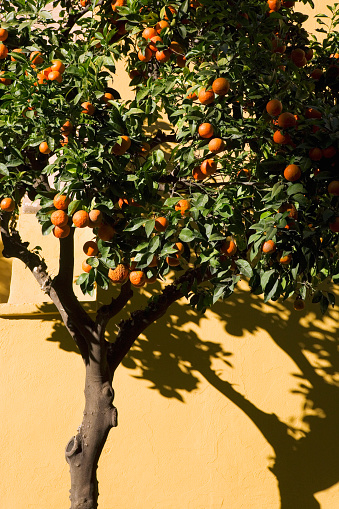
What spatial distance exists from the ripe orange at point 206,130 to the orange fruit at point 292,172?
1.43 ft

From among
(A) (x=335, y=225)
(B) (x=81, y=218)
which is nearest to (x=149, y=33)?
(B) (x=81, y=218)

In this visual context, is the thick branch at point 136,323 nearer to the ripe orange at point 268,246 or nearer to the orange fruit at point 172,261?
the orange fruit at point 172,261

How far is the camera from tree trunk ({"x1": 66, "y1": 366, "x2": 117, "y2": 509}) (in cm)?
395

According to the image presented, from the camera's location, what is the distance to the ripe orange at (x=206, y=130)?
3.28 m

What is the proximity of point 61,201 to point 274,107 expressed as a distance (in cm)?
115

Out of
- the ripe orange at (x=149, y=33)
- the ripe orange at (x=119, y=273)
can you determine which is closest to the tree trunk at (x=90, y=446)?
the ripe orange at (x=119, y=273)

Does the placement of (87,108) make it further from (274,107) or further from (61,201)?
(274,107)

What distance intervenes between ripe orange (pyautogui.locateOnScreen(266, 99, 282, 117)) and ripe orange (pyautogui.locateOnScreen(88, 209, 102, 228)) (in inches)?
38.7

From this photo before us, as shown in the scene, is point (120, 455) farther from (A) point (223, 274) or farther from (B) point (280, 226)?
(B) point (280, 226)

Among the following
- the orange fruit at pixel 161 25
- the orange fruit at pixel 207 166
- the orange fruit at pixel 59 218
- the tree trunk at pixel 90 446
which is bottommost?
the tree trunk at pixel 90 446

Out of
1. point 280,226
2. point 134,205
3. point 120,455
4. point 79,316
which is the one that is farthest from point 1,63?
point 120,455

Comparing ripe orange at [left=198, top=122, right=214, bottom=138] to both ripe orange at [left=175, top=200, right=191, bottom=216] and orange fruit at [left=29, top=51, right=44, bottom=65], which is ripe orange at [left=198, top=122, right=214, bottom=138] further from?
orange fruit at [left=29, top=51, right=44, bottom=65]

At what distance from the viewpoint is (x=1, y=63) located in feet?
12.5

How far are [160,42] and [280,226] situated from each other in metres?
1.41
